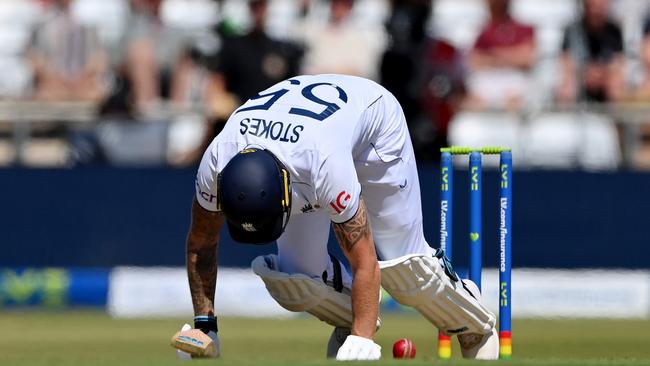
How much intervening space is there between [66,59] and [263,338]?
3189mm

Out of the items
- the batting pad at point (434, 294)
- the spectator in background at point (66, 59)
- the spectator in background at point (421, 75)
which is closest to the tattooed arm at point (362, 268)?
the batting pad at point (434, 294)

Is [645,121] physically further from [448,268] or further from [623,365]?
[623,365]

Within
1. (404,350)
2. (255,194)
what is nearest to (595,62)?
(404,350)

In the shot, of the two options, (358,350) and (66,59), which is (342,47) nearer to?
(66,59)

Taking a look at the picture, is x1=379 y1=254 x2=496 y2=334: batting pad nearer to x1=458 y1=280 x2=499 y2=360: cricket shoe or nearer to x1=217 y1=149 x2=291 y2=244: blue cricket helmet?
x1=458 y1=280 x2=499 y2=360: cricket shoe

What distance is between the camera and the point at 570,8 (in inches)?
435

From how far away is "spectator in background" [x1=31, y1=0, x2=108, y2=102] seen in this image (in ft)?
32.6

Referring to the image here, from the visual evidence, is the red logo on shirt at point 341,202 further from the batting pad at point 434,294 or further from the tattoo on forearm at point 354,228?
the batting pad at point 434,294

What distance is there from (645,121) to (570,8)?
1.76 m

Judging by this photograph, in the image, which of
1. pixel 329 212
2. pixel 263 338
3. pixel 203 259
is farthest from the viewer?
pixel 263 338

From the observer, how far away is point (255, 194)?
459 cm

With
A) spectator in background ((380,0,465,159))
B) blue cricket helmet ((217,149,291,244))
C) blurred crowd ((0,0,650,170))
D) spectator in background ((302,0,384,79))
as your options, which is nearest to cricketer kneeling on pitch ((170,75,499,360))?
blue cricket helmet ((217,149,291,244))

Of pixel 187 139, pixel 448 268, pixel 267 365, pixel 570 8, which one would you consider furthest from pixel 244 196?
pixel 570 8

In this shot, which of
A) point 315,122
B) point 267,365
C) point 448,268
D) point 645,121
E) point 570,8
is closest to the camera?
point 267,365
